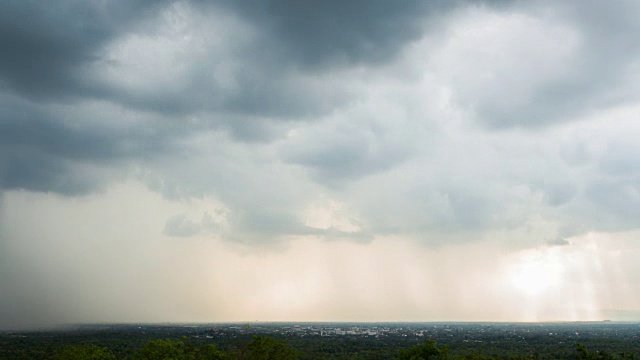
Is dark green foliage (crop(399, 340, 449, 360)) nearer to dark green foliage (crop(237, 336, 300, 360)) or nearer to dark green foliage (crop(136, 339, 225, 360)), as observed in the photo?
dark green foliage (crop(237, 336, 300, 360))

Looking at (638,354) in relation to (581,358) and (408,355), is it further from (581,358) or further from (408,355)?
(408,355)

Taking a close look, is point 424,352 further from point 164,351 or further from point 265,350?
point 164,351

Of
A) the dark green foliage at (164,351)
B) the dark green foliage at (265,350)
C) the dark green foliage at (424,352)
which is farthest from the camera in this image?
the dark green foliage at (265,350)

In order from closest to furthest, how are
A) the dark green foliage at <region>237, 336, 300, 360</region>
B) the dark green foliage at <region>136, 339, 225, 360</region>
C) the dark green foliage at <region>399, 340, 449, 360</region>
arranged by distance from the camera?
the dark green foliage at <region>136, 339, 225, 360</region> < the dark green foliage at <region>399, 340, 449, 360</region> < the dark green foliage at <region>237, 336, 300, 360</region>

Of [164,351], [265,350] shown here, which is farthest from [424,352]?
[164,351]

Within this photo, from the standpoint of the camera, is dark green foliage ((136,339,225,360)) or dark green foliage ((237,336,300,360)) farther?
dark green foliage ((237,336,300,360))

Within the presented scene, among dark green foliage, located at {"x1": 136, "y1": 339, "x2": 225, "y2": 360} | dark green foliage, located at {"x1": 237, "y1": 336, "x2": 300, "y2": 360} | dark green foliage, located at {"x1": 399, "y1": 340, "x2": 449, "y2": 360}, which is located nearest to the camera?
dark green foliage, located at {"x1": 136, "y1": 339, "x2": 225, "y2": 360}

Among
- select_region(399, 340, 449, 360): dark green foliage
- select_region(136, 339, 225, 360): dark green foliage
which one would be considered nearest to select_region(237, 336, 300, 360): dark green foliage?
select_region(136, 339, 225, 360): dark green foliage

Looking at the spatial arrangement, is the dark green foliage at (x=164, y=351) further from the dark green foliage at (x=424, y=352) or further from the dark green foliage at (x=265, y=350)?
the dark green foliage at (x=424, y=352)

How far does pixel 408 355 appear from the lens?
5994 cm

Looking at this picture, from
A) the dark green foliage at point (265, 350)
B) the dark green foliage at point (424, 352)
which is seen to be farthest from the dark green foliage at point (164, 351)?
the dark green foliage at point (424, 352)

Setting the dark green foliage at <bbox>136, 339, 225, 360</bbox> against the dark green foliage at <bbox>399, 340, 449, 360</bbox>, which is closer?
the dark green foliage at <bbox>136, 339, 225, 360</bbox>

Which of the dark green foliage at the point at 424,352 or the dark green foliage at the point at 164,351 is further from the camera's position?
the dark green foliage at the point at 424,352

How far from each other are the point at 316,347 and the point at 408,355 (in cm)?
12966
